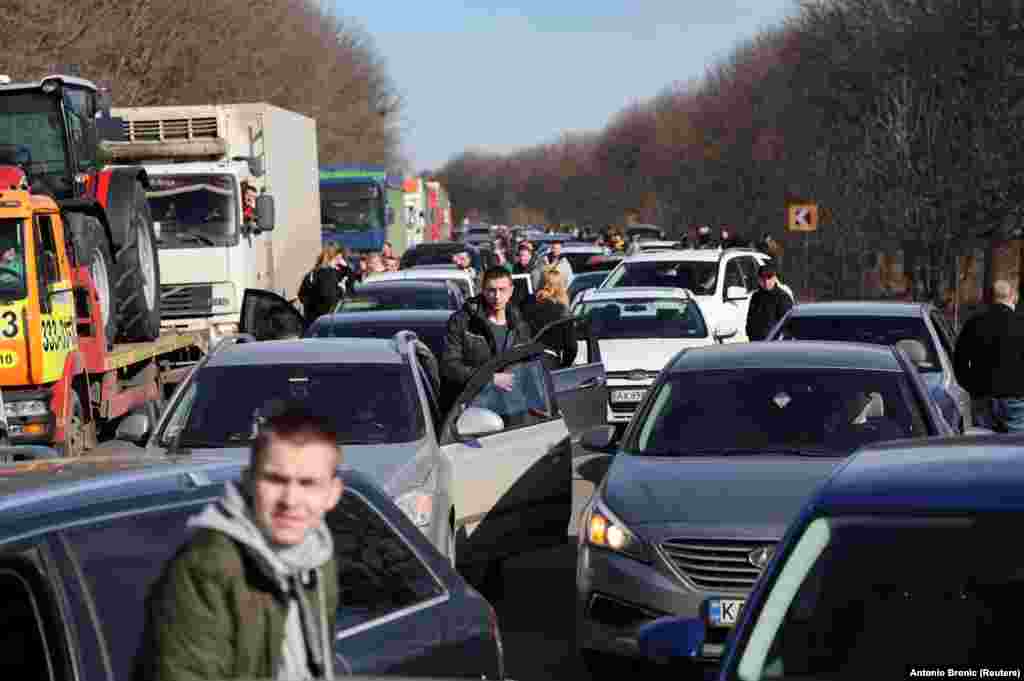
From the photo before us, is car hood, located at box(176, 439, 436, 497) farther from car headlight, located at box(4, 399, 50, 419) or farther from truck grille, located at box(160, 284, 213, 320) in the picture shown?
truck grille, located at box(160, 284, 213, 320)

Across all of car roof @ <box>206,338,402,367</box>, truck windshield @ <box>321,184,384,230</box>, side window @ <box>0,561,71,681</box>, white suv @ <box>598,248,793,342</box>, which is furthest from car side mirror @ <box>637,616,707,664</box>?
truck windshield @ <box>321,184,384,230</box>

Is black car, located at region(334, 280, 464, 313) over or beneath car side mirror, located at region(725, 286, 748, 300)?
over

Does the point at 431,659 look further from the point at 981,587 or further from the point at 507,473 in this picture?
the point at 507,473

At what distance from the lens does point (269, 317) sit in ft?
60.1

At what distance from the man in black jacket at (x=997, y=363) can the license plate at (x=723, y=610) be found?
6689 millimetres

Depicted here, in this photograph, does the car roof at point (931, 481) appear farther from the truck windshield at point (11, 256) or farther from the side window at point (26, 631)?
the truck windshield at point (11, 256)

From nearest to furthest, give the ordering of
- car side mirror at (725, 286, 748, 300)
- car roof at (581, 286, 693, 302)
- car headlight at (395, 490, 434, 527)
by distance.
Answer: car headlight at (395, 490, 434, 527)
car roof at (581, 286, 693, 302)
car side mirror at (725, 286, 748, 300)

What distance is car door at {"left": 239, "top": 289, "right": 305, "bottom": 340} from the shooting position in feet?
58.6

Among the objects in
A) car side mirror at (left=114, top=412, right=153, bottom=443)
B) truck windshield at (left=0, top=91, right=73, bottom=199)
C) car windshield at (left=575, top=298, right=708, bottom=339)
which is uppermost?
truck windshield at (left=0, top=91, right=73, bottom=199)

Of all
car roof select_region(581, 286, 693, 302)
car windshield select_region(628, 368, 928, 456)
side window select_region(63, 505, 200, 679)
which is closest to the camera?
side window select_region(63, 505, 200, 679)

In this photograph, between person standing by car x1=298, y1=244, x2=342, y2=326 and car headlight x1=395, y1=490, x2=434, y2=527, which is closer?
car headlight x1=395, y1=490, x2=434, y2=527

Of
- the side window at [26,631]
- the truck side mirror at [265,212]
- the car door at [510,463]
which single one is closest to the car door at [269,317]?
the car door at [510,463]

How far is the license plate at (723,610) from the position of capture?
8969mm

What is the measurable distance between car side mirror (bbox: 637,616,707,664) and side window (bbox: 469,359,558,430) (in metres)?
6.09
